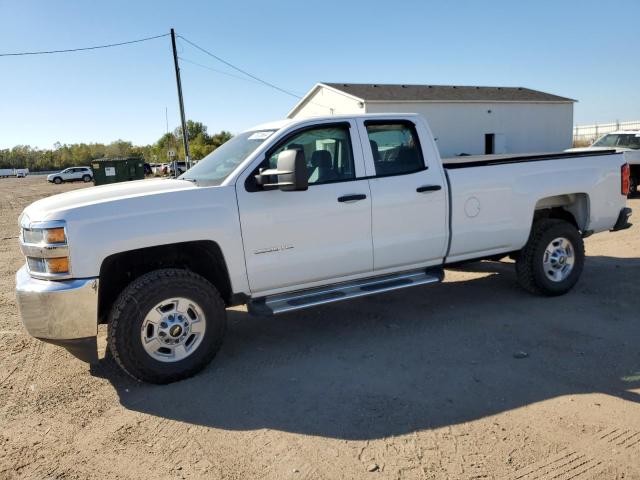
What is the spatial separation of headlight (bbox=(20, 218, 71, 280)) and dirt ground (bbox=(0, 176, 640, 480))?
100 centimetres

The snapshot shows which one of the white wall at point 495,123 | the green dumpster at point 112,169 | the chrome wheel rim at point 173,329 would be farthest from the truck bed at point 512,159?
the white wall at point 495,123

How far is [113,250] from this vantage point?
3.85 meters

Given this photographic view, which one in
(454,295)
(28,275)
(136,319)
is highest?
(28,275)

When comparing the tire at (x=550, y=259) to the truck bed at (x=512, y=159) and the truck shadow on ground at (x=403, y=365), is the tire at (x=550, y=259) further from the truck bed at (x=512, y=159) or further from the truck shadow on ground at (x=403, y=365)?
the truck bed at (x=512, y=159)

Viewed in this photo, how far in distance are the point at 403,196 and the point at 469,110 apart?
3074cm

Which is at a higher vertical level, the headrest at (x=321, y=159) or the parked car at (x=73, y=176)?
the headrest at (x=321, y=159)

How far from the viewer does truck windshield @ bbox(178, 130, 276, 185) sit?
4578mm

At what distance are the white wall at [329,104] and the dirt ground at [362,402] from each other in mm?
25333

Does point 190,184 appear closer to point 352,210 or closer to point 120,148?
point 352,210

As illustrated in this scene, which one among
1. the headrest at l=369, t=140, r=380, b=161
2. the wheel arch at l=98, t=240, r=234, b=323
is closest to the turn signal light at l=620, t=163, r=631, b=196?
the headrest at l=369, t=140, r=380, b=161

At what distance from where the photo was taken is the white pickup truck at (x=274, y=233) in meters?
3.84

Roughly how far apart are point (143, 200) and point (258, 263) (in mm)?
1029

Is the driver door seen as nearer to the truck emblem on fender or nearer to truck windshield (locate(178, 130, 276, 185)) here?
the truck emblem on fender

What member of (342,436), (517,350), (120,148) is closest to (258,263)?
(342,436)
